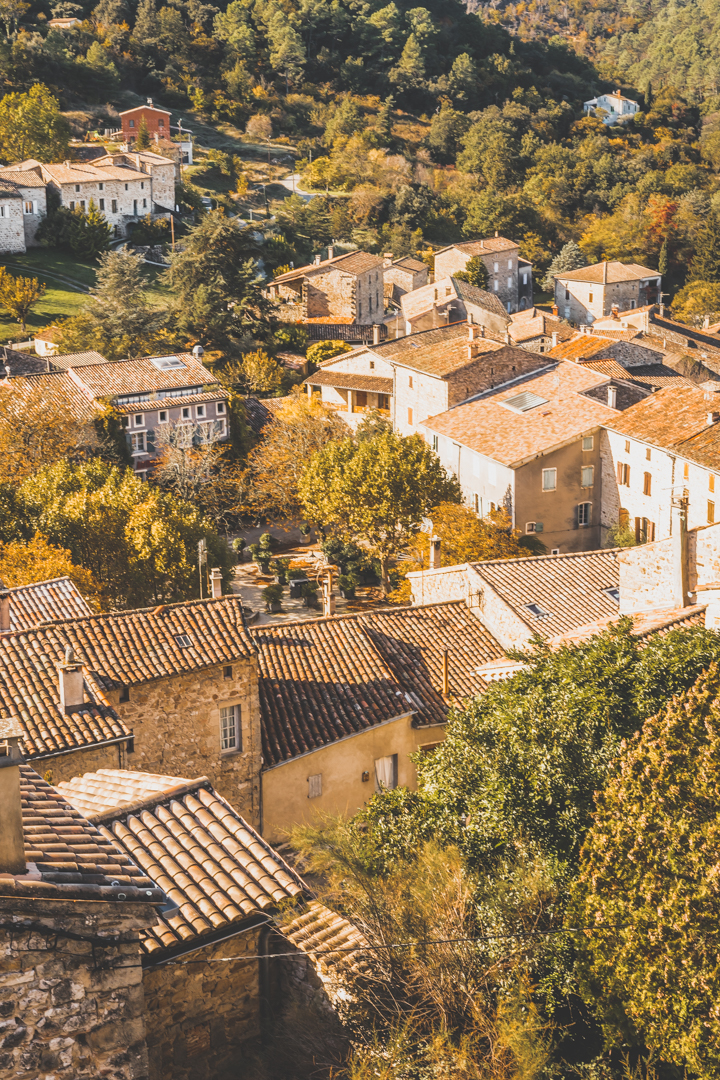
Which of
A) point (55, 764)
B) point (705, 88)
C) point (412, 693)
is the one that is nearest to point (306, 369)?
point (412, 693)

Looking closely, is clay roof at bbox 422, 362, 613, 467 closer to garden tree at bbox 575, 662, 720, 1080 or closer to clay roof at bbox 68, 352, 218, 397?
clay roof at bbox 68, 352, 218, 397

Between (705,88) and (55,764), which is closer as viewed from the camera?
(55,764)

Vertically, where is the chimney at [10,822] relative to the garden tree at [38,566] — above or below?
above

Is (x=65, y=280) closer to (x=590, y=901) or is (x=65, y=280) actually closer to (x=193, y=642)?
(x=193, y=642)

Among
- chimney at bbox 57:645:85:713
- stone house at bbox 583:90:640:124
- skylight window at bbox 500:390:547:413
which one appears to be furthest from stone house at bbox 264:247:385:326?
stone house at bbox 583:90:640:124

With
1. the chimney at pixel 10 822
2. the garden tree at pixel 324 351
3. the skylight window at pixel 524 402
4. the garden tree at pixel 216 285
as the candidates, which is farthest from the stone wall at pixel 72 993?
the garden tree at pixel 324 351

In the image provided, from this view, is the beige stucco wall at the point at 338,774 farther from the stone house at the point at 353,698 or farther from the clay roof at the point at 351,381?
the clay roof at the point at 351,381

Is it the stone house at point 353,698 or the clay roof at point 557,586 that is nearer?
the stone house at point 353,698

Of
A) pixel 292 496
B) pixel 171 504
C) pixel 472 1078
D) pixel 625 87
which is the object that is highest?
pixel 625 87
